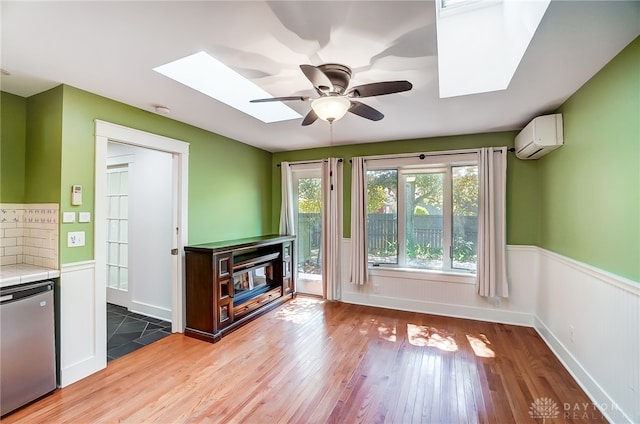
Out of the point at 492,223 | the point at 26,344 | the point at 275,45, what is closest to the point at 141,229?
the point at 26,344

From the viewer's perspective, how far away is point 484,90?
244 centimetres

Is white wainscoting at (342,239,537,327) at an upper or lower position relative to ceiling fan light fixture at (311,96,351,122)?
lower

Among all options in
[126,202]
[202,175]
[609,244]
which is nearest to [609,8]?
[609,244]

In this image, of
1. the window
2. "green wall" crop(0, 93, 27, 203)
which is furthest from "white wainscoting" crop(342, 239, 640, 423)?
"green wall" crop(0, 93, 27, 203)

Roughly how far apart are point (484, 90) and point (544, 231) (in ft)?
6.36

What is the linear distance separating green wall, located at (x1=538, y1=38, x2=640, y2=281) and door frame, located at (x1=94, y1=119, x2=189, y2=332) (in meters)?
3.81

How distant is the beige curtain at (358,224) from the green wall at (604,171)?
2230mm

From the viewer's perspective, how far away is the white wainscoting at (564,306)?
1.83m

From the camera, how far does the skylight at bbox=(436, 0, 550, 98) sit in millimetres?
1822

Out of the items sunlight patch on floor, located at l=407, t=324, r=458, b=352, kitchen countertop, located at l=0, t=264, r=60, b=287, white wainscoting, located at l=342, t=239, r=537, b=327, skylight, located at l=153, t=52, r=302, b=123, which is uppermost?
skylight, located at l=153, t=52, r=302, b=123

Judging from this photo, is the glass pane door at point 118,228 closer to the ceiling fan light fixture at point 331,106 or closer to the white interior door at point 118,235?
the white interior door at point 118,235

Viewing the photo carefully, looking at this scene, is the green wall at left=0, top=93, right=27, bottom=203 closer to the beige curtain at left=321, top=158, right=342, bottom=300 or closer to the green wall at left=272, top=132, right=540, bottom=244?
the beige curtain at left=321, top=158, right=342, bottom=300

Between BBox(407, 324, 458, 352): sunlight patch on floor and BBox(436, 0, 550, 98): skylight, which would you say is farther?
BBox(407, 324, 458, 352): sunlight patch on floor

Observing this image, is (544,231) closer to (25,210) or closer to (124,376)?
(124,376)
